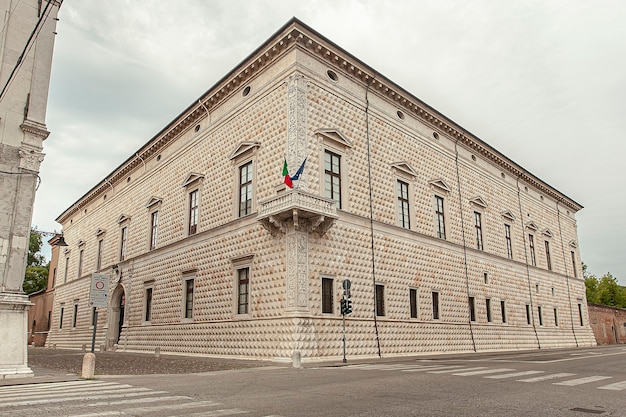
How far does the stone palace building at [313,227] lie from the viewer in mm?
17344

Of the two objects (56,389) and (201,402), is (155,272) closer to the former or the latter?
(56,389)

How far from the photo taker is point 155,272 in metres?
25.6

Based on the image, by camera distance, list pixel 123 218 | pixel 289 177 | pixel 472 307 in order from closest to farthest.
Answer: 1. pixel 289 177
2. pixel 472 307
3. pixel 123 218

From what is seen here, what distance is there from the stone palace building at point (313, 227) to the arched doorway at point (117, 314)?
0.39 ft

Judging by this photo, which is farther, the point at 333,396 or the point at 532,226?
the point at 532,226

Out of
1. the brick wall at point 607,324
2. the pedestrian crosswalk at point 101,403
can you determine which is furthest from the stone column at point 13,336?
the brick wall at point 607,324

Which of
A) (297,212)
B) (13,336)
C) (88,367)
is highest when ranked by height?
(297,212)

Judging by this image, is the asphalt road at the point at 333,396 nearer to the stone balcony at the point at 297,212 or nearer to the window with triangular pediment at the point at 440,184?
the stone balcony at the point at 297,212

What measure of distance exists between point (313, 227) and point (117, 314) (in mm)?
19059

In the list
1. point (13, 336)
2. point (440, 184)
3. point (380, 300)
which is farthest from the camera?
point (440, 184)

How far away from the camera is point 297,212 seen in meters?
16.2

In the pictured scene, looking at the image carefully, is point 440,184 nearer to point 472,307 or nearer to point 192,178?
point 472,307

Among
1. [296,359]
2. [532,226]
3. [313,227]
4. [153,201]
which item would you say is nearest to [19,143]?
[313,227]

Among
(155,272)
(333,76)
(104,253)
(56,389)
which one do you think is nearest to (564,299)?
(333,76)
